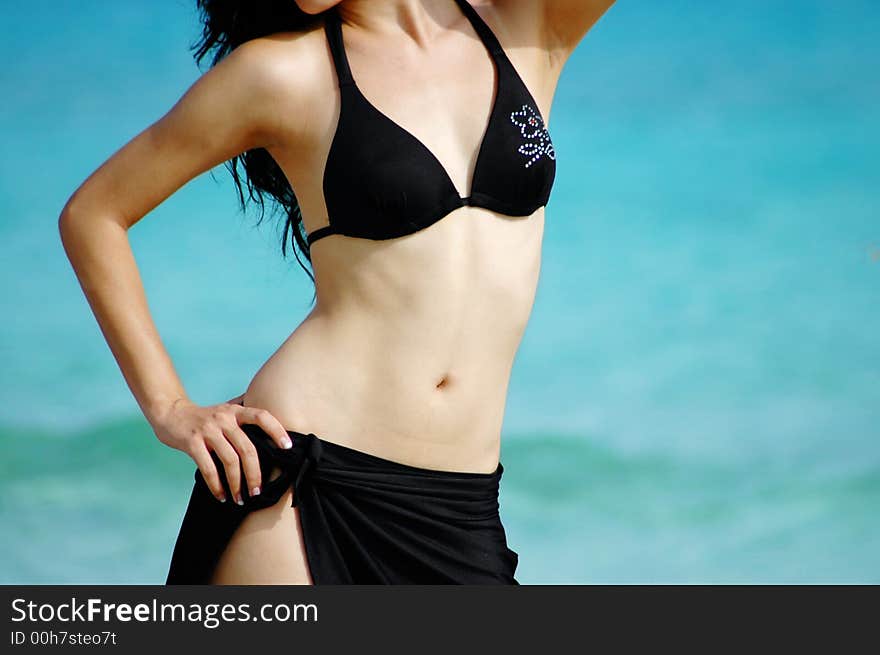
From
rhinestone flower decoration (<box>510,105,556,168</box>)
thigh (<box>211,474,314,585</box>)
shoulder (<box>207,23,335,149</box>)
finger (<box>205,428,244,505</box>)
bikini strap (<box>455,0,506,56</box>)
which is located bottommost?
thigh (<box>211,474,314,585</box>)

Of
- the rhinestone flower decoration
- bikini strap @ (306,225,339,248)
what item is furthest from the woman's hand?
the rhinestone flower decoration

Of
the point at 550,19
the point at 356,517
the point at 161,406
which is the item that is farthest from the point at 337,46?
the point at 356,517

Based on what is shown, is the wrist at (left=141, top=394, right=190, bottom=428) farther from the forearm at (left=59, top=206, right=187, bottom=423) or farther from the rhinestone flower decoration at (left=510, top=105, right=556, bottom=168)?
the rhinestone flower decoration at (left=510, top=105, right=556, bottom=168)

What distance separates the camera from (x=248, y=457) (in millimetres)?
1998

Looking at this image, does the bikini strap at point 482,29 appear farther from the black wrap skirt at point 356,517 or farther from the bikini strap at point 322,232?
the black wrap skirt at point 356,517

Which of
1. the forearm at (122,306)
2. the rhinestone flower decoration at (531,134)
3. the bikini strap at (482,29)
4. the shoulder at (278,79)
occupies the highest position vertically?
the bikini strap at (482,29)

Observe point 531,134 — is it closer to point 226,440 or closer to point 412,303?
point 412,303

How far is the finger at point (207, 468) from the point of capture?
2016mm

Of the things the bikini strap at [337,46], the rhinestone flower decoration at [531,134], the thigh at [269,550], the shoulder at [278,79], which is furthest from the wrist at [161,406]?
the rhinestone flower decoration at [531,134]

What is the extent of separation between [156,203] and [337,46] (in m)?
0.43

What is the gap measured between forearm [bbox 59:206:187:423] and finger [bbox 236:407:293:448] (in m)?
0.19

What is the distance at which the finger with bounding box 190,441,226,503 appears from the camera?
2016mm

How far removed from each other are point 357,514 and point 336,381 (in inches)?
8.9
